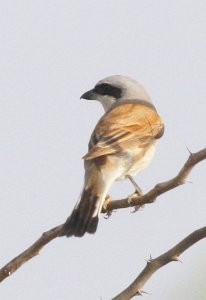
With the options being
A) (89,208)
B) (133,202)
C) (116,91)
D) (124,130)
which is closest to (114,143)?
(124,130)

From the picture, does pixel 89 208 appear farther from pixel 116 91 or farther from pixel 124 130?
pixel 116 91

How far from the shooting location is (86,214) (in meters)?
3.90

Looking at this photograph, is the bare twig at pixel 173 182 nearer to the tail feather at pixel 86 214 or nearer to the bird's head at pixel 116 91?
the tail feather at pixel 86 214

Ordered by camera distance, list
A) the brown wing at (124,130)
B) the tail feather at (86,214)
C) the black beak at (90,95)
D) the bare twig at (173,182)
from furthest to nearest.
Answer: the black beak at (90,95), the brown wing at (124,130), the tail feather at (86,214), the bare twig at (173,182)

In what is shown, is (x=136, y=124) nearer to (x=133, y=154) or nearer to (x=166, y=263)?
(x=133, y=154)

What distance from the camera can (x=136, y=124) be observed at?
512 centimetres

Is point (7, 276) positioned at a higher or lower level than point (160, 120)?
higher

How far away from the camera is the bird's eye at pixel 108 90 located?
20.2 ft

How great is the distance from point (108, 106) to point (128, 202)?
128 inches

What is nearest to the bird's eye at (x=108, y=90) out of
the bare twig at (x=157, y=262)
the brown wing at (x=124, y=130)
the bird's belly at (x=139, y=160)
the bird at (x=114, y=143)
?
the bird at (x=114, y=143)

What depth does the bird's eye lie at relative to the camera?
6172mm

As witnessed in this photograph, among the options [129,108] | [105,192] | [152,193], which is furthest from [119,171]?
[152,193]

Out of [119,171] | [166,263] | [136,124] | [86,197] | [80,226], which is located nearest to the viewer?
[166,263]

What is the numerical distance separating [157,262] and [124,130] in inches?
93.5
